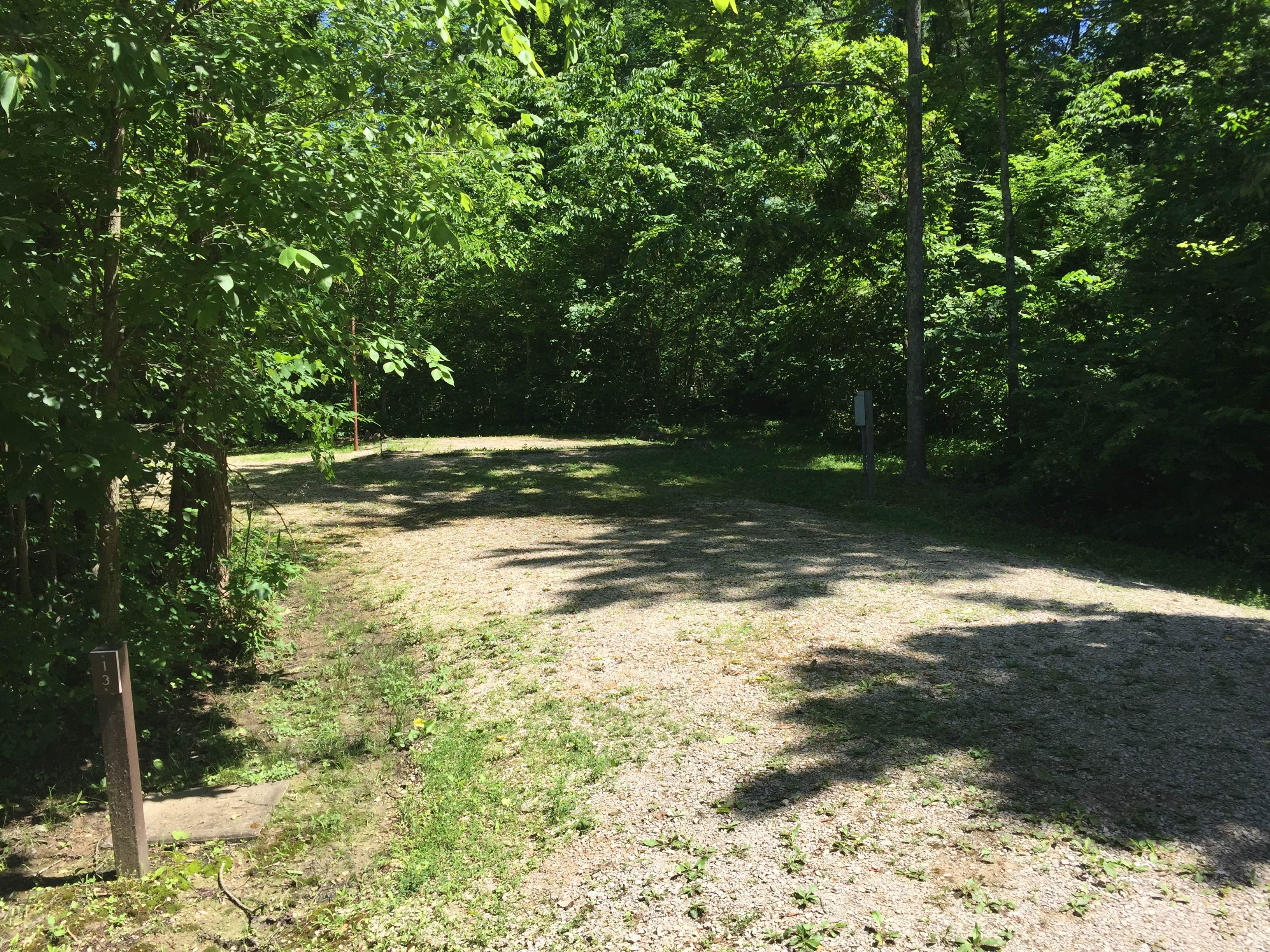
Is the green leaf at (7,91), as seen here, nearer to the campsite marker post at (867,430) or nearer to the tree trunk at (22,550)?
the tree trunk at (22,550)

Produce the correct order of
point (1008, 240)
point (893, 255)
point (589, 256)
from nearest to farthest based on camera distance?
point (1008, 240)
point (893, 255)
point (589, 256)

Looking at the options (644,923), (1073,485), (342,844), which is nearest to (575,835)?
(644,923)

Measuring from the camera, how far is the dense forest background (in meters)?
3.70

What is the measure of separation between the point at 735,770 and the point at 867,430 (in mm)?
7626

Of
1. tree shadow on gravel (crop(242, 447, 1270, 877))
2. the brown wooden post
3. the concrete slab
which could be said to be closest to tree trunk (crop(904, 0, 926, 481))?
tree shadow on gravel (crop(242, 447, 1270, 877))

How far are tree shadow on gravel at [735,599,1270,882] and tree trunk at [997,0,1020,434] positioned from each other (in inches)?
257

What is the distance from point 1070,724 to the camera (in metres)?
4.51

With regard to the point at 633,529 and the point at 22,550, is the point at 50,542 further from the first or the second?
the point at 633,529

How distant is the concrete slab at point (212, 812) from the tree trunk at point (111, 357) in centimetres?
88

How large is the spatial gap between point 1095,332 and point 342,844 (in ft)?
39.3

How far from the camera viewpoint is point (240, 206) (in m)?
3.56

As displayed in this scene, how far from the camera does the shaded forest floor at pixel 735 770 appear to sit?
3246mm

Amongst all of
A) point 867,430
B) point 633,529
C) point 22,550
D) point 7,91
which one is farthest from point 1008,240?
point 7,91

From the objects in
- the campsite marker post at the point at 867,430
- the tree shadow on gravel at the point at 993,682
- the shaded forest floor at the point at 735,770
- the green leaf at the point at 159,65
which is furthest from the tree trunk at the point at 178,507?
the campsite marker post at the point at 867,430
